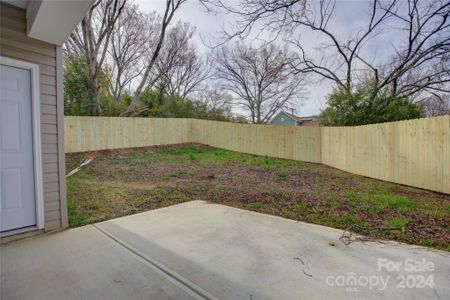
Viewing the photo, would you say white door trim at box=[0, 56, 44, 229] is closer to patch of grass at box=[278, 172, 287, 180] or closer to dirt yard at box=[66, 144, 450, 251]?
dirt yard at box=[66, 144, 450, 251]

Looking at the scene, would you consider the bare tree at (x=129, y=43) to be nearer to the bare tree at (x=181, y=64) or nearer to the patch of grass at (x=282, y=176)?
the bare tree at (x=181, y=64)

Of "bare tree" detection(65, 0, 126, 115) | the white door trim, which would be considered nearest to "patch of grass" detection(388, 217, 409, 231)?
the white door trim

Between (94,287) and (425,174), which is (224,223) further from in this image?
(425,174)

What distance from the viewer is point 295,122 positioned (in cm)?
2548

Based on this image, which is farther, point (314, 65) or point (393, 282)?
point (314, 65)

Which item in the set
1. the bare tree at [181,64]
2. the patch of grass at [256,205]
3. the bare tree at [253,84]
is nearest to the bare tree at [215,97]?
the bare tree at [253,84]

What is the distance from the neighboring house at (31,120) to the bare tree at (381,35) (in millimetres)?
3795

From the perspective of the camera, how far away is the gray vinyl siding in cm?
269

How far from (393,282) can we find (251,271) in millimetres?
1113

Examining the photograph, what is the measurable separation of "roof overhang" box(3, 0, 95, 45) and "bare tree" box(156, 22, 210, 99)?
42.6 ft

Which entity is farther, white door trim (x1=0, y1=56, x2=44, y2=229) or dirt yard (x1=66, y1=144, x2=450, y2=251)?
dirt yard (x1=66, y1=144, x2=450, y2=251)

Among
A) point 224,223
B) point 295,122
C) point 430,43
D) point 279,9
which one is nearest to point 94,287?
point 224,223

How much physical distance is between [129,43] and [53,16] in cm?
1424

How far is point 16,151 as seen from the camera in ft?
8.78
